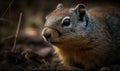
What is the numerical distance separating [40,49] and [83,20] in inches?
109

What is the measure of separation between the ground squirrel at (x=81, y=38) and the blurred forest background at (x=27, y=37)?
1.50 ft

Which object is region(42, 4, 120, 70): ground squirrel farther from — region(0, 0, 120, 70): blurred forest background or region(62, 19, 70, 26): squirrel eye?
region(0, 0, 120, 70): blurred forest background

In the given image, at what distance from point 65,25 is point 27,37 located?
414 cm

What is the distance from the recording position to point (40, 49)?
988 cm

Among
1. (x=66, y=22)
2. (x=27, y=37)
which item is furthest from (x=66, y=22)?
(x=27, y=37)

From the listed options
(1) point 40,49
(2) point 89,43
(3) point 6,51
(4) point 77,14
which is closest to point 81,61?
(2) point 89,43

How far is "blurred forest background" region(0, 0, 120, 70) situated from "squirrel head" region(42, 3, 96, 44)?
0.81 metres

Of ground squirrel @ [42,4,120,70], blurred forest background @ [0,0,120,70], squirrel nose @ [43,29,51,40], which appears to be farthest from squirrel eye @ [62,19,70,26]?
blurred forest background @ [0,0,120,70]

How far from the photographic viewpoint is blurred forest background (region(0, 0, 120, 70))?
25.0 ft

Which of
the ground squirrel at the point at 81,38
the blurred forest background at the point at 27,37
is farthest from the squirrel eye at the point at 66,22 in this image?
the blurred forest background at the point at 27,37

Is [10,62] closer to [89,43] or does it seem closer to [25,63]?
[25,63]

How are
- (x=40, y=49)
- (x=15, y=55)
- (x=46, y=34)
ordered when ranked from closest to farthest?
(x=46, y=34) → (x=15, y=55) → (x=40, y=49)

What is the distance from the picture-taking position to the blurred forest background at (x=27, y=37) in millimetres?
7605

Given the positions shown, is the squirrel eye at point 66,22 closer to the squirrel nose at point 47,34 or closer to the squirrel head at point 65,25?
the squirrel head at point 65,25
